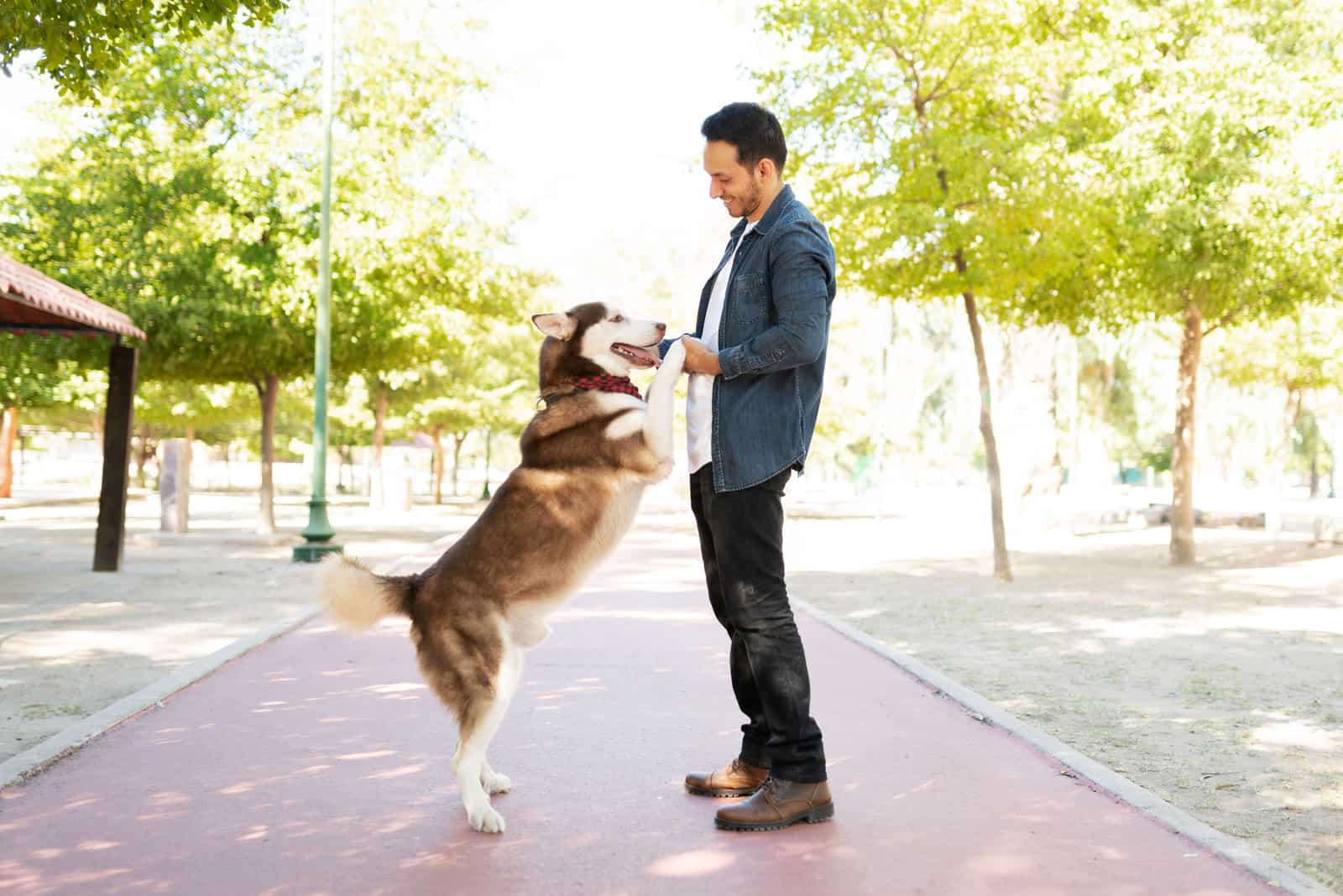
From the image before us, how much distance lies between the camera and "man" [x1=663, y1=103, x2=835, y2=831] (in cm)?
446

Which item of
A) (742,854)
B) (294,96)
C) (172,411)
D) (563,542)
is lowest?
(742,854)

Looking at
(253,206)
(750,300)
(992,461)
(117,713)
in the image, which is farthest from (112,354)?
(750,300)

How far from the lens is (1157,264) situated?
16.5 meters

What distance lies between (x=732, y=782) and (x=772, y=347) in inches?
68.8

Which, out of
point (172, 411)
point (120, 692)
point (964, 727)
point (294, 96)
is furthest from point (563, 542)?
point (172, 411)

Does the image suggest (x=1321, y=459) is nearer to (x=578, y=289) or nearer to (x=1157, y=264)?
(x=578, y=289)

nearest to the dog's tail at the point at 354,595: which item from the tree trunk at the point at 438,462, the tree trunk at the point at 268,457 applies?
the tree trunk at the point at 268,457

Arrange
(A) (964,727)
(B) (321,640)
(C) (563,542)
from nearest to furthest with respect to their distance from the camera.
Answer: (C) (563,542), (A) (964,727), (B) (321,640)

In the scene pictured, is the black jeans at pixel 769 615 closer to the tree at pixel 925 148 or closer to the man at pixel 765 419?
the man at pixel 765 419

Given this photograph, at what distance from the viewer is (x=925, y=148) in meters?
14.4

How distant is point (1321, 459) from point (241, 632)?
7249cm

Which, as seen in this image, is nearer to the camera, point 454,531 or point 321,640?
point 321,640

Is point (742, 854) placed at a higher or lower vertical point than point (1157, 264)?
lower

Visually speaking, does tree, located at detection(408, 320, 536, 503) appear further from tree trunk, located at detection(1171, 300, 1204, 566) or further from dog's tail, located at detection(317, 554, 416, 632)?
dog's tail, located at detection(317, 554, 416, 632)
